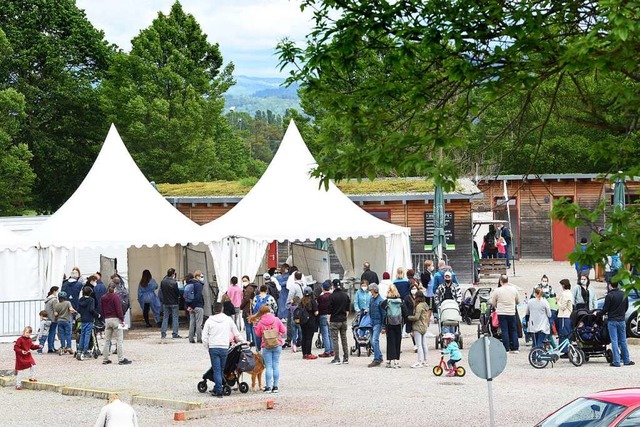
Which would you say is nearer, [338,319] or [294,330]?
[338,319]

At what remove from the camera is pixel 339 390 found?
19.8m

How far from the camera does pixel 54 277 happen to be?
28.7 m

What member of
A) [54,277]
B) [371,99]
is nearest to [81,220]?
[54,277]

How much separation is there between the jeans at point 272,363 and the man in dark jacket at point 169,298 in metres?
8.23

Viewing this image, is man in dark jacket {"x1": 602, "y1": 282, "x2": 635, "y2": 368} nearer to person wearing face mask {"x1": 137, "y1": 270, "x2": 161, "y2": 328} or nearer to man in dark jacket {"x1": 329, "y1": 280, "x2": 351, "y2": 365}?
man in dark jacket {"x1": 329, "y1": 280, "x2": 351, "y2": 365}

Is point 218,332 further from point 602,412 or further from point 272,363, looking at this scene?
point 602,412

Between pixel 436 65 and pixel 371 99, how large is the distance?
2.67ft

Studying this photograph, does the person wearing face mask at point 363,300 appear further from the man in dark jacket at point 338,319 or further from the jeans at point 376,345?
the man in dark jacket at point 338,319

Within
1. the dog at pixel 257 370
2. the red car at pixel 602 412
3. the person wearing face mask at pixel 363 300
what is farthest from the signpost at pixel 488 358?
the person wearing face mask at pixel 363 300

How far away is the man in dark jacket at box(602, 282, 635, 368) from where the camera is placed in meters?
21.6

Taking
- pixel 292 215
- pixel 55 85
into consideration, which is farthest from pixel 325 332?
pixel 55 85

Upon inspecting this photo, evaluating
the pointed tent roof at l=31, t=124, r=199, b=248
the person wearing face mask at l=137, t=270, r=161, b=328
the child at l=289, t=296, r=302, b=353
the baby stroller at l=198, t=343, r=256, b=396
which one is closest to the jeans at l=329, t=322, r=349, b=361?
the child at l=289, t=296, r=302, b=353

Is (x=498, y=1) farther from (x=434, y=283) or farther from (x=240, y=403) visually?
(x=434, y=283)

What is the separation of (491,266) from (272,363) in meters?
23.2
